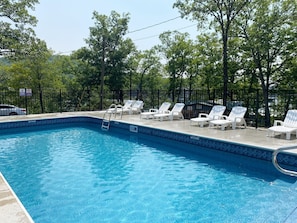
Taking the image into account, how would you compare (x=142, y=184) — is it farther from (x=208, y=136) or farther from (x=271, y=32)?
(x=271, y=32)

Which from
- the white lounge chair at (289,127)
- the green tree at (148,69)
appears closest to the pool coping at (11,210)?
the white lounge chair at (289,127)

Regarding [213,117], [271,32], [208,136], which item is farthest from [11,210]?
[271,32]

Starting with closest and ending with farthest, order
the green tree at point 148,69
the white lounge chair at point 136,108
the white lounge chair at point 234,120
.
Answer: the white lounge chair at point 234,120
the white lounge chair at point 136,108
the green tree at point 148,69

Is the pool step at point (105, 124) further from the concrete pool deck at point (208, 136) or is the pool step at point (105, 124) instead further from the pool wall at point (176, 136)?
the concrete pool deck at point (208, 136)

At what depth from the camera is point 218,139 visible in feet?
22.0

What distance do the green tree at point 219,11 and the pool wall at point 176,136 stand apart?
5.52m

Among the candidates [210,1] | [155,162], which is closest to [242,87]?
[210,1]

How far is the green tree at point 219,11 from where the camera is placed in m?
12.6

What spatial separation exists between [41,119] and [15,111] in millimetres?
3781

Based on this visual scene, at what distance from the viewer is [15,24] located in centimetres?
1402

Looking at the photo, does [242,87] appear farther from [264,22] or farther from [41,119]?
[41,119]

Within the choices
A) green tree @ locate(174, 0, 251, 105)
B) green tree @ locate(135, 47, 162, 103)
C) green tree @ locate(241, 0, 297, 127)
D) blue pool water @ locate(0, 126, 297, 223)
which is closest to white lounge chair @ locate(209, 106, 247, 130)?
blue pool water @ locate(0, 126, 297, 223)

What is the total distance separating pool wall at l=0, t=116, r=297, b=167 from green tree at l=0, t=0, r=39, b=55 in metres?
5.70

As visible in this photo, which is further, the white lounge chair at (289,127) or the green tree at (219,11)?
the green tree at (219,11)
